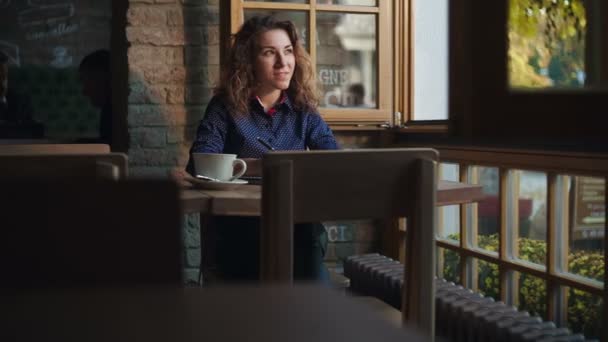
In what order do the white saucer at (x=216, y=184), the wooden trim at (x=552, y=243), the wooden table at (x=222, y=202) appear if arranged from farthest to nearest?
the wooden trim at (x=552, y=243) → the white saucer at (x=216, y=184) → the wooden table at (x=222, y=202)

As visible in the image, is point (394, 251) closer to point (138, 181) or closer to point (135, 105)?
point (135, 105)

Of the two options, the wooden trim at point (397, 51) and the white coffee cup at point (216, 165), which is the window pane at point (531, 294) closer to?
the wooden trim at point (397, 51)

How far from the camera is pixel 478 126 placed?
0.89 m

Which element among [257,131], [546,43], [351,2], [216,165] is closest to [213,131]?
[257,131]

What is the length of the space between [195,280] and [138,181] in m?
2.83

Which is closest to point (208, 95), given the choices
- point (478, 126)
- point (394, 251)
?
point (394, 251)

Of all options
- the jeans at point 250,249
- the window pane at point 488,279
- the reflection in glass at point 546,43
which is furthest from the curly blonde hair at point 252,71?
the reflection in glass at point 546,43

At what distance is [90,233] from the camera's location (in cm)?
83

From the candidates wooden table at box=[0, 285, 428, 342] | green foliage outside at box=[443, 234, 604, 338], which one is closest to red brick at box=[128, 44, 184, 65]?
green foliage outside at box=[443, 234, 604, 338]

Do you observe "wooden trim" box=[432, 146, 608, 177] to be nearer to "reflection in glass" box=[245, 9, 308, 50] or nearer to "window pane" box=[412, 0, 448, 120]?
"window pane" box=[412, 0, 448, 120]

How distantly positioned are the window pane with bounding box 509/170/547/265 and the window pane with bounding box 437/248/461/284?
44 cm

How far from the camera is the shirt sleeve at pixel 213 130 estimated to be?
2654 mm

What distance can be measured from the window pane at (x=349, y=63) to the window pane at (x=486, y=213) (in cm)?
66

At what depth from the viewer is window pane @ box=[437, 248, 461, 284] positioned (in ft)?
11.4
